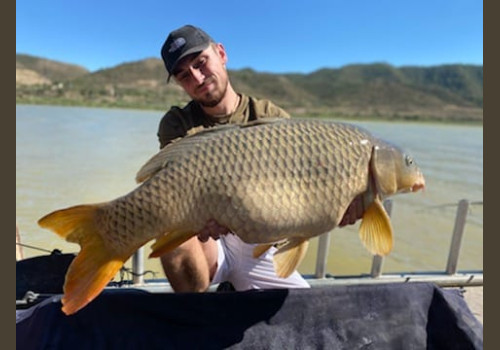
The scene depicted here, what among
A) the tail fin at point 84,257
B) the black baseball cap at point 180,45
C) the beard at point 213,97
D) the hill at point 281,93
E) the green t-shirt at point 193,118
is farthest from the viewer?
the hill at point 281,93

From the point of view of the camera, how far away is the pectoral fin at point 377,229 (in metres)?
1.27

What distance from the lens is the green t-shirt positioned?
177 cm

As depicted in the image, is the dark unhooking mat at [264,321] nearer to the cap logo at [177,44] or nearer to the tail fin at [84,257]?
the tail fin at [84,257]

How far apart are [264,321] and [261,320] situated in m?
0.01

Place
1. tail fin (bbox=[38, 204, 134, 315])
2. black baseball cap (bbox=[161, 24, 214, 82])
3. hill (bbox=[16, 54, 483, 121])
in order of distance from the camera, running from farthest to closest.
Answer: hill (bbox=[16, 54, 483, 121]) < black baseball cap (bbox=[161, 24, 214, 82]) < tail fin (bbox=[38, 204, 134, 315])

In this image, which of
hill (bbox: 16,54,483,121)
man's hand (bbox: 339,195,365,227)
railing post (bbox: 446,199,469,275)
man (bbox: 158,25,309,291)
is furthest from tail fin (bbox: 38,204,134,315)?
hill (bbox: 16,54,483,121)

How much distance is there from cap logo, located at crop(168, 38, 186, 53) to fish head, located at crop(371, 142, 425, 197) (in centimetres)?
73

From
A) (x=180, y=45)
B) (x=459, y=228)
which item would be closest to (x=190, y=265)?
(x=180, y=45)

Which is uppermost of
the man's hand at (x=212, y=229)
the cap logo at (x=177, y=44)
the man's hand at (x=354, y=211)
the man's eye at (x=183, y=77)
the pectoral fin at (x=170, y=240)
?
the cap logo at (x=177, y=44)

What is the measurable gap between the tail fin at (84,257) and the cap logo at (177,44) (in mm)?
651

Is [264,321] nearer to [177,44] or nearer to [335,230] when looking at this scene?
[177,44]

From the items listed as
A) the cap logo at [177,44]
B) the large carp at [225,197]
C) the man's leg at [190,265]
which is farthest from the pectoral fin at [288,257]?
the cap logo at [177,44]

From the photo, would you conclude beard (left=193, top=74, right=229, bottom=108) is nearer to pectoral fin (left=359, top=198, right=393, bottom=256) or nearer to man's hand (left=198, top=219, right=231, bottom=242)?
man's hand (left=198, top=219, right=231, bottom=242)

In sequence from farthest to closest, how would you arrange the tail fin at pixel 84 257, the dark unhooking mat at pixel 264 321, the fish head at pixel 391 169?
the dark unhooking mat at pixel 264 321, the fish head at pixel 391 169, the tail fin at pixel 84 257
